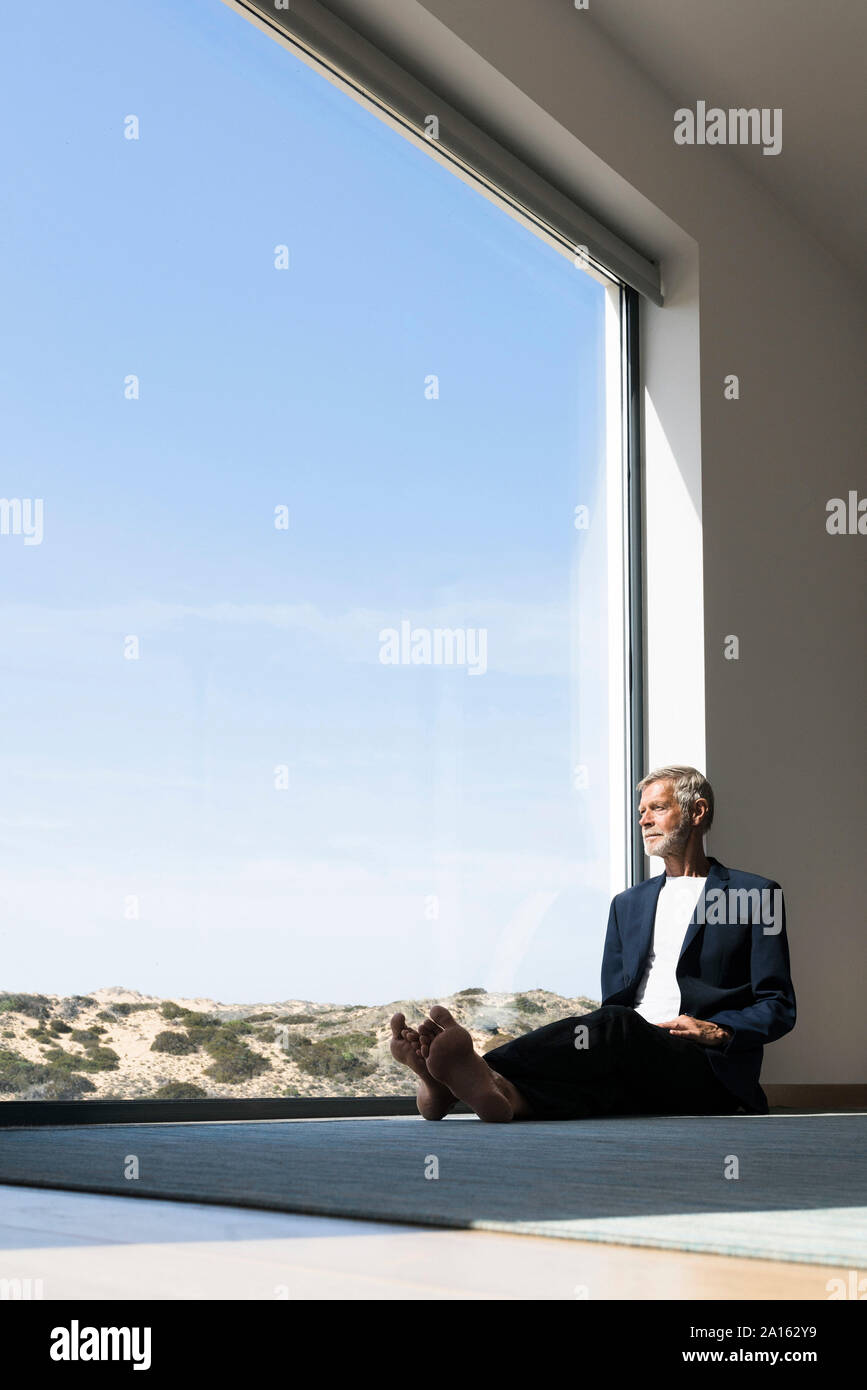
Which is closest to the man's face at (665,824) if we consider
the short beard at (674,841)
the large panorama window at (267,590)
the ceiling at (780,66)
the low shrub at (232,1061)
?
the short beard at (674,841)

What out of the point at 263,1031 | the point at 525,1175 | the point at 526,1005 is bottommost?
the point at 526,1005

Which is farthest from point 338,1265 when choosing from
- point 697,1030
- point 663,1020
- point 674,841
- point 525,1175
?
point 674,841

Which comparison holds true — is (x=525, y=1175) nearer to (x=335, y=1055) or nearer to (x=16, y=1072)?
(x=16, y=1072)

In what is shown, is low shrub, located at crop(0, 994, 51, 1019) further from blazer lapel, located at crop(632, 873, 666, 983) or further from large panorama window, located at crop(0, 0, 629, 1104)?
blazer lapel, located at crop(632, 873, 666, 983)

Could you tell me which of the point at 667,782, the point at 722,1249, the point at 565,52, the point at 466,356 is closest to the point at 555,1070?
the point at 667,782

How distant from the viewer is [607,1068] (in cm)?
294

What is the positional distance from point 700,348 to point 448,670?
1595 millimetres

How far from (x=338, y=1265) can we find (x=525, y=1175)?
658 millimetres

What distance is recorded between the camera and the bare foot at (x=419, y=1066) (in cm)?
253

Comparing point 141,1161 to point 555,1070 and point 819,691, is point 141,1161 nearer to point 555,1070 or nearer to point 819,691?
point 555,1070

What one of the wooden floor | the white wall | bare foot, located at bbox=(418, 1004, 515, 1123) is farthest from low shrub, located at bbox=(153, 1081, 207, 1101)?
the white wall

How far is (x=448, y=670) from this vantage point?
145 inches

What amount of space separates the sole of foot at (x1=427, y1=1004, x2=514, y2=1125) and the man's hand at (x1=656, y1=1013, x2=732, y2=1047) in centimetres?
60

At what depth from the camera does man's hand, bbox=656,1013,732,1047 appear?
10.5ft
